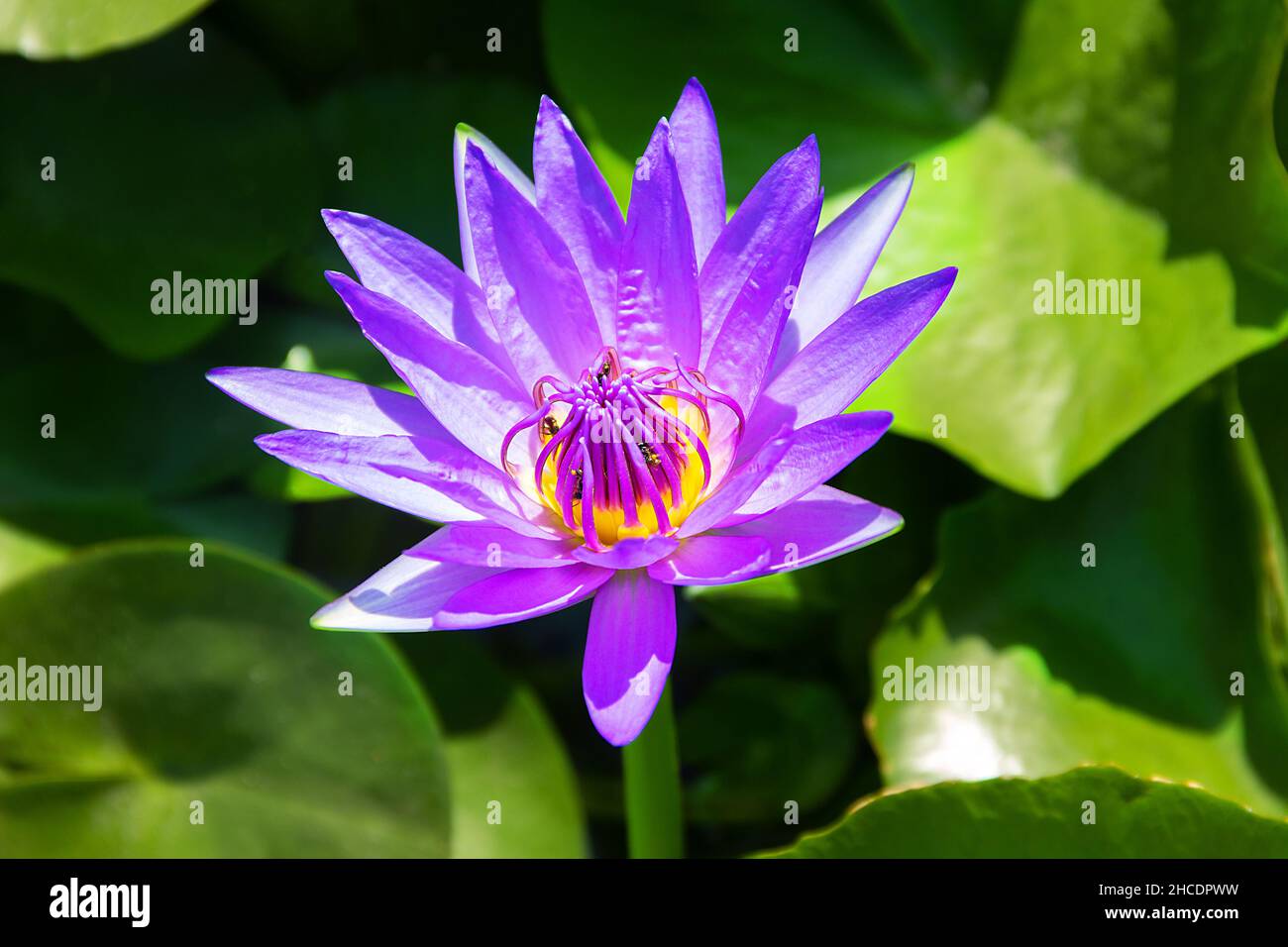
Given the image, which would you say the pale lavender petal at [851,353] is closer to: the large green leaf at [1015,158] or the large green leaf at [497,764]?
the large green leaf at [1015,158]

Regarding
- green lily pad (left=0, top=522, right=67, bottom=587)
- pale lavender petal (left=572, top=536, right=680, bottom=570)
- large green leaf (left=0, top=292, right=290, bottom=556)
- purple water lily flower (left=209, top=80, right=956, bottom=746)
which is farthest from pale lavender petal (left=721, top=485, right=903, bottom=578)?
green lily pad (left=0, top=522, right=67, bottom=587)

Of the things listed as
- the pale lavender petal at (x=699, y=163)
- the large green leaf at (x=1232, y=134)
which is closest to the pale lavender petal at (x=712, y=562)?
the pale lavender petal at (x=699, y=163)

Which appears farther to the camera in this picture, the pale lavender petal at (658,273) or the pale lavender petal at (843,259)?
the pale lavender petal at (843,259)

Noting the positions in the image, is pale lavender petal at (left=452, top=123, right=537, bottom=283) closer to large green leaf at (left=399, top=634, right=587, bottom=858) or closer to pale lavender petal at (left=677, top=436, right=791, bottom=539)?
pale lavender petal at (left=677, top=436, right=791, bottom=539)

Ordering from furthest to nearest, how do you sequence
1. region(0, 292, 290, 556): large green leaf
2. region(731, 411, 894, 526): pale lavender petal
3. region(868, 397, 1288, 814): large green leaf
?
region(0, 292, 290, 556): large green leaf < region(868, 397, 1288, 814): large green leaf < region(731, 411, 894, 526): pale lavender petal
